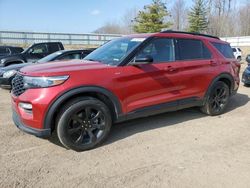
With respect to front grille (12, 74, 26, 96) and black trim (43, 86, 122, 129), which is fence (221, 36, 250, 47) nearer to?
black trim (43, 86, 122, 129)

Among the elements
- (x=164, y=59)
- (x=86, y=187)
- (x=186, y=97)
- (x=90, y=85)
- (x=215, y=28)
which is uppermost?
(x=215, y=28)

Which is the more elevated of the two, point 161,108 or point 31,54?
point 31,54

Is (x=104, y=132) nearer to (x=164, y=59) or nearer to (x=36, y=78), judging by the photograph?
(x=36, y=78)

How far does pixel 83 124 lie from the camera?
441cm

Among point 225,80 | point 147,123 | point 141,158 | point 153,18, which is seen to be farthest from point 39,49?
point 153,18

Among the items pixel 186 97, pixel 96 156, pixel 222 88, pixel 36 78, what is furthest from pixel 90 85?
pixel 222 88

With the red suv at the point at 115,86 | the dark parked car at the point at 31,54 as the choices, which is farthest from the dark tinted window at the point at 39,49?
the red suv at the point at 115,86

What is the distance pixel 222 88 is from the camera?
6.41 metres

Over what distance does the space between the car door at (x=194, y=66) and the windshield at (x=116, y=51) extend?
947 mm

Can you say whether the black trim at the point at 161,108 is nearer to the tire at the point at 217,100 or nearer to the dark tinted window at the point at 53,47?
the tire at the point at 217,100

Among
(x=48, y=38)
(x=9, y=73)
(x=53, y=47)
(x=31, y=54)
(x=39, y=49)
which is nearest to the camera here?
(x=9, y=73)

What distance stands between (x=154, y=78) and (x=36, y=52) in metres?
9.30

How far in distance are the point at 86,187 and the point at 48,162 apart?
90cm

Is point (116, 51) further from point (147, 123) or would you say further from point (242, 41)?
point (242, 41)
